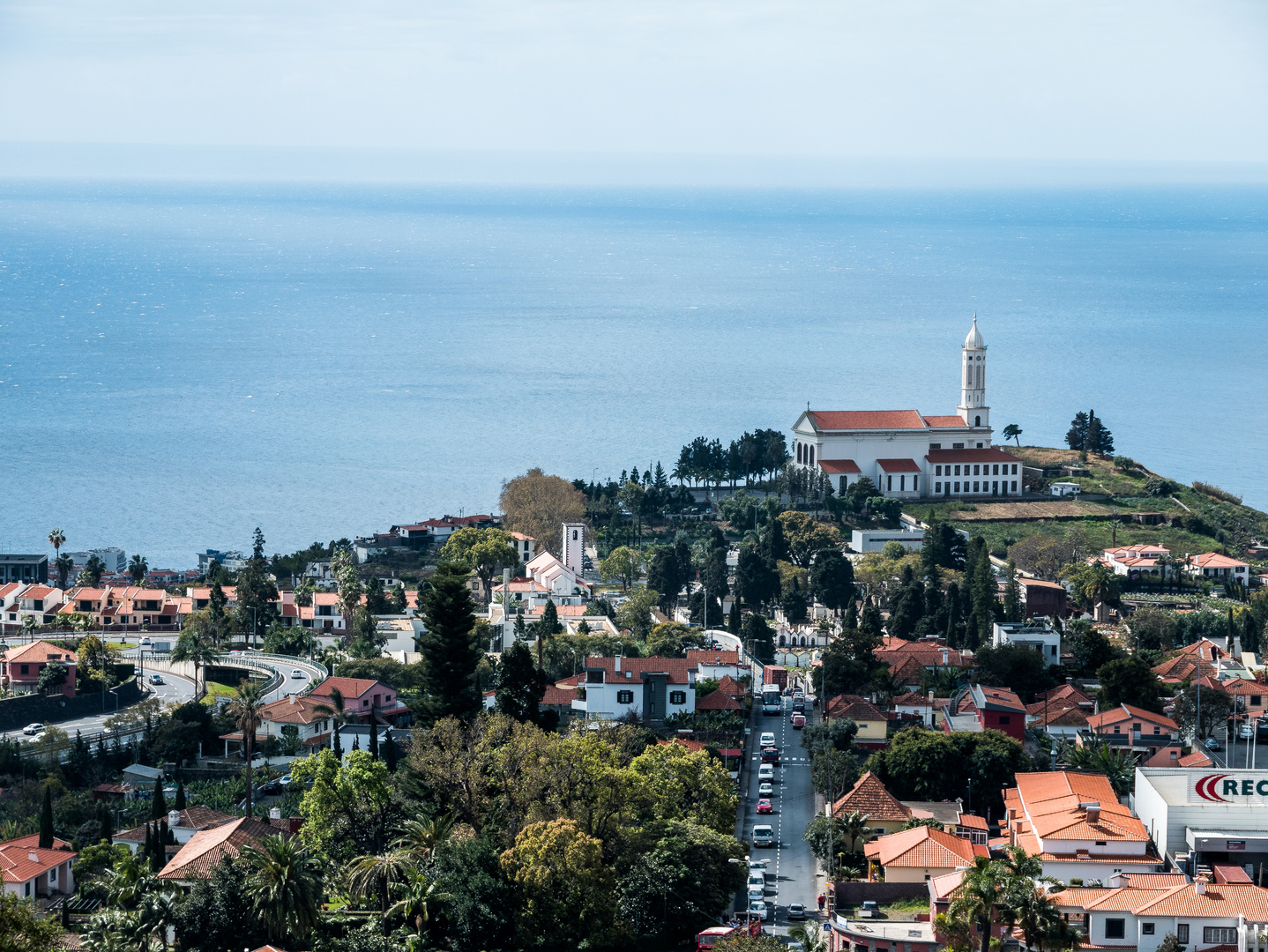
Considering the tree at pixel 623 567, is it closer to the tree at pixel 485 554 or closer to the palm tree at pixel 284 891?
the tree at pixel 485 554

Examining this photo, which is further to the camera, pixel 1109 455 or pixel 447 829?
pixel 1109 455

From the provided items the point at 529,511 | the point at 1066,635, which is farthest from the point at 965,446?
the point at 1066,635

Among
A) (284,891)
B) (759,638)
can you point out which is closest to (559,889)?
(284,891)

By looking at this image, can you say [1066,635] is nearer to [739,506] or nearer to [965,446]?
[739,506]

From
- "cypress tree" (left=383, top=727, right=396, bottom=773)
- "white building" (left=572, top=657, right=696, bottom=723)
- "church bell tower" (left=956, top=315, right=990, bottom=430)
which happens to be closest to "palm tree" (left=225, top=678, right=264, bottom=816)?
"cypress tree" (left=383, top=727, right=396, bottom=773)

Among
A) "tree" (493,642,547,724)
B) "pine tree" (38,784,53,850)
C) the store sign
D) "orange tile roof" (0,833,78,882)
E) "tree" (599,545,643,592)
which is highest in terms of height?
"tree" (599,545,643,592)

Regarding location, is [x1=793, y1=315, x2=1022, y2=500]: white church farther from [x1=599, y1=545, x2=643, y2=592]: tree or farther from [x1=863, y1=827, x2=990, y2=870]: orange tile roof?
[x1=863, y1=827, x2=990, y2=870]: orange tile roof

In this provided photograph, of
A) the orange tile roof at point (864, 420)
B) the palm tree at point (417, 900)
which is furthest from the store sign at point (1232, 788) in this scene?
the orange tile roof at point (864, 420)
